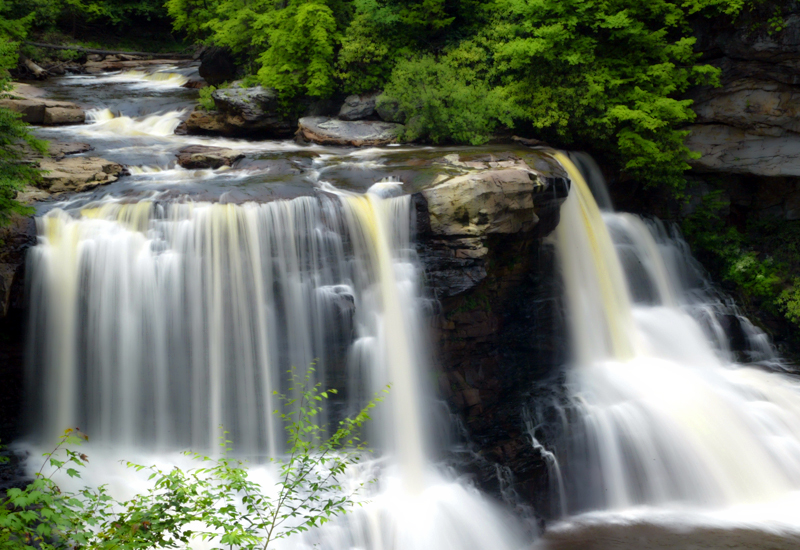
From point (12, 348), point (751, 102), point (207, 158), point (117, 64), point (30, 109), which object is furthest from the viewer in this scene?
point (117, 64)

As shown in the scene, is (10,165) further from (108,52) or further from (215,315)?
(108,52)

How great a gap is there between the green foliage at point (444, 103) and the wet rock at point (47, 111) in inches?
301

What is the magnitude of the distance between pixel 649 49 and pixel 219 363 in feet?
35.3

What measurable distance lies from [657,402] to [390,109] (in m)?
8.49

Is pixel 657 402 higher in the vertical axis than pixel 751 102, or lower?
lower

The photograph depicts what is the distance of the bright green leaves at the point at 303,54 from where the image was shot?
1497cm

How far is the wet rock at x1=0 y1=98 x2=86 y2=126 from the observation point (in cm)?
1456

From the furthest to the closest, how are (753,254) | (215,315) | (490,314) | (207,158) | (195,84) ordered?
(195,84), (753,254), (207,158), (490,314), (215,315)

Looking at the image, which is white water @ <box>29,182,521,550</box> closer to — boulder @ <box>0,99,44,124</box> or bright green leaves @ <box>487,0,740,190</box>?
bright green leaves @ <box>487,0,740,190</box>

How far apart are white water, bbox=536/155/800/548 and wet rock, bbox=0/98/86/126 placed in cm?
1161

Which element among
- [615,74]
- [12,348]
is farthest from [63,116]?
[615,74]

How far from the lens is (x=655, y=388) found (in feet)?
34.5

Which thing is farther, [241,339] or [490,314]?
[490,314]

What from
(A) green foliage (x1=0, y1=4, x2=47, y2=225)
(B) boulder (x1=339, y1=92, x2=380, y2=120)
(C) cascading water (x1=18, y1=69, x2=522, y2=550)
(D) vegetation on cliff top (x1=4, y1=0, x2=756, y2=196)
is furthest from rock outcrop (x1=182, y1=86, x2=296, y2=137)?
(A) green foliage (x1=0, y1=4, x2=47, y2=225)
